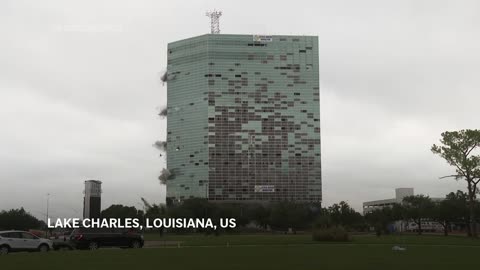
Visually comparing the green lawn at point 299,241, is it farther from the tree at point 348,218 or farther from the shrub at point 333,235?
the tree at point 348,218

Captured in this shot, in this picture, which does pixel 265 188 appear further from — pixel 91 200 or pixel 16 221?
pixel 16 221

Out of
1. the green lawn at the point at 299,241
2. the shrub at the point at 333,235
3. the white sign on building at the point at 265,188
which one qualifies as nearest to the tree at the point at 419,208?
the green lawn at the point at 299,241

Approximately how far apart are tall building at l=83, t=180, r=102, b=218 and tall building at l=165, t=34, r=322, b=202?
4478cm

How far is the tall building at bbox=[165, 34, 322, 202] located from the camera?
182 meters

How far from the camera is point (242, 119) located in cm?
18362

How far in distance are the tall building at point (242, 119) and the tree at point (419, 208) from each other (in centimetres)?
6023

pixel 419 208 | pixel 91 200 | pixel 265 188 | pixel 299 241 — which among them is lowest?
pixel 299 241

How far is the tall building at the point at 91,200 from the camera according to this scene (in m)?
138

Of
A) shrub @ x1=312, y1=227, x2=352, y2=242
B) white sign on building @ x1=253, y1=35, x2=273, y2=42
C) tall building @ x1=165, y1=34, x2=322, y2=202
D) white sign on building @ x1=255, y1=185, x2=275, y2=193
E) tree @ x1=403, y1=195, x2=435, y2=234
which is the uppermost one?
white sign on building @ x1=253, y1=35, x2=273, y2=42

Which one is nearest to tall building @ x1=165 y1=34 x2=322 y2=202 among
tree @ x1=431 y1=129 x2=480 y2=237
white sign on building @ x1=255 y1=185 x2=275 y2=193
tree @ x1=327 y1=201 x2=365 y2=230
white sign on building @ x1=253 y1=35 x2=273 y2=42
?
white sign on building @ x1=253 y1=35 x2=273 y2=42

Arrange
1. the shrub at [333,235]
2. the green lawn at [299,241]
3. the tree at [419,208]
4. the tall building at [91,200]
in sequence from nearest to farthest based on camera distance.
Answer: the green lawn at [299,241]
the shrub at [333,235]
the tree at [419,208]
the tall building at [91,200]

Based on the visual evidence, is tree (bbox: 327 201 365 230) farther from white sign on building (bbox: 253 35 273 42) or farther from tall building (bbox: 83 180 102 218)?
white sign on building (bbox: 253 35 273 42)

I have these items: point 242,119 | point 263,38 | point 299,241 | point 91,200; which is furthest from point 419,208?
point 263,38

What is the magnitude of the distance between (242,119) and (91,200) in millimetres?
62478
